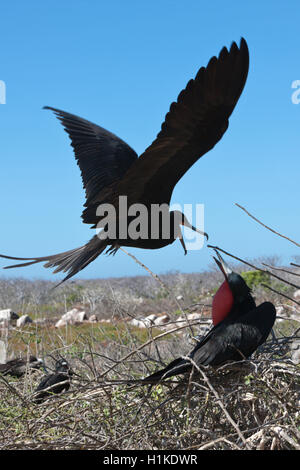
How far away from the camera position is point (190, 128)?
2.94m

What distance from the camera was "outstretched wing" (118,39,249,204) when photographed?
8.75ft

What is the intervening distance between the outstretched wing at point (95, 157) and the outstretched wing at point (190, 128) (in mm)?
340

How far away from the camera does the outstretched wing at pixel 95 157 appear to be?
348 centimetres

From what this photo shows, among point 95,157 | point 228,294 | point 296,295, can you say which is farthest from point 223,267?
point 296,295

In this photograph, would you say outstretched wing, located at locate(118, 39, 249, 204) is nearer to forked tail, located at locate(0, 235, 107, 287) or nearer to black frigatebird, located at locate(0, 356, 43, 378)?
forked tail, located at locate(0, 235, 107, 287)

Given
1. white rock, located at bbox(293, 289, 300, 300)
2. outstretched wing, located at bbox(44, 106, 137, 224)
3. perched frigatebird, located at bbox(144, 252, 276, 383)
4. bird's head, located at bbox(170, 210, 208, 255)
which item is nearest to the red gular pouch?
perched frigatebird, located at bbox(144, 252, 276, 383)

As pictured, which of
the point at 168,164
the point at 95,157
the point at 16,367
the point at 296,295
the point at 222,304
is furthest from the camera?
the point at 296,295

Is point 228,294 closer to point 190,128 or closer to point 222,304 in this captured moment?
point 222,304

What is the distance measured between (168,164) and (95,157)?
3.51 ft

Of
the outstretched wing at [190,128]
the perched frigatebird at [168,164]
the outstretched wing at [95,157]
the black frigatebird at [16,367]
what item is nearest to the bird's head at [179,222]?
the perched frigatebird at [168,164]

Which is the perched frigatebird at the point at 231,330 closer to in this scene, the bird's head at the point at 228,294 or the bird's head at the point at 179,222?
the bird's head at the point at 228,294

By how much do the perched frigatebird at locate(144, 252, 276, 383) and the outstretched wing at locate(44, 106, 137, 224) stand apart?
112cm
